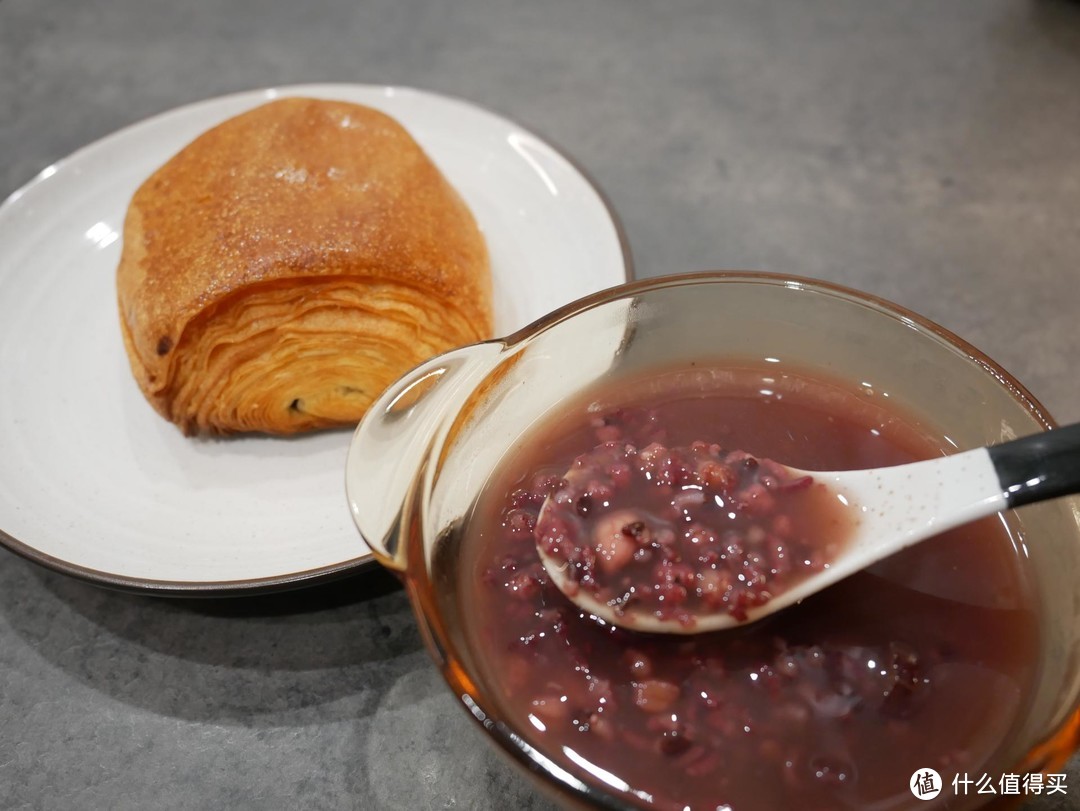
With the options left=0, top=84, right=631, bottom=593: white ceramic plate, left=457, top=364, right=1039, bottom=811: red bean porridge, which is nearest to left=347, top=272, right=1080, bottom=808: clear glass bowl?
left=457, top=364, right=1039, bottom=811: red bean porridge

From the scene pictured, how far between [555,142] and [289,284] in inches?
32.6

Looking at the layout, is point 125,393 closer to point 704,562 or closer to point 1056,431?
point 704,562

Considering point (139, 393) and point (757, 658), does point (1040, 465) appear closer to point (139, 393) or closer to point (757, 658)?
point (757, 658)

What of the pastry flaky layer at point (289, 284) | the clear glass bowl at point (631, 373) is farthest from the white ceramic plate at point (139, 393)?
the clear glass bowl at point (631, 373)

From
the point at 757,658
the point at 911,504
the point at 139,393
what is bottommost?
the point at 139,393

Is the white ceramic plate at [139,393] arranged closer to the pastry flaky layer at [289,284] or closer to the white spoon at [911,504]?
the pastry flaky layer at [289,284]

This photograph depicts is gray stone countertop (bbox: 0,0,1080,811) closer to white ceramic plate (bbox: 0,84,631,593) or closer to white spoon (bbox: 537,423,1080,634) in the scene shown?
white ceramic plate (bbox: 0,84,631,593)

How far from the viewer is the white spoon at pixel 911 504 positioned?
996 millimetres

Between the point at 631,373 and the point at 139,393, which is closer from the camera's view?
the point at 631,373

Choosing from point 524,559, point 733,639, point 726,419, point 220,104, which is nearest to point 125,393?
point 220,104

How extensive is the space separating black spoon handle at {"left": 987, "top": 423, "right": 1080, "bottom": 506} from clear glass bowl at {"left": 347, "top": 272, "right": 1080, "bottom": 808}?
92mm

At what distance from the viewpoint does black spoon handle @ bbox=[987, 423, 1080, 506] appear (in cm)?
97

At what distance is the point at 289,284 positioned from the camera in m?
1.55

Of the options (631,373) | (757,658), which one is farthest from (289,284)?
(757,658)
